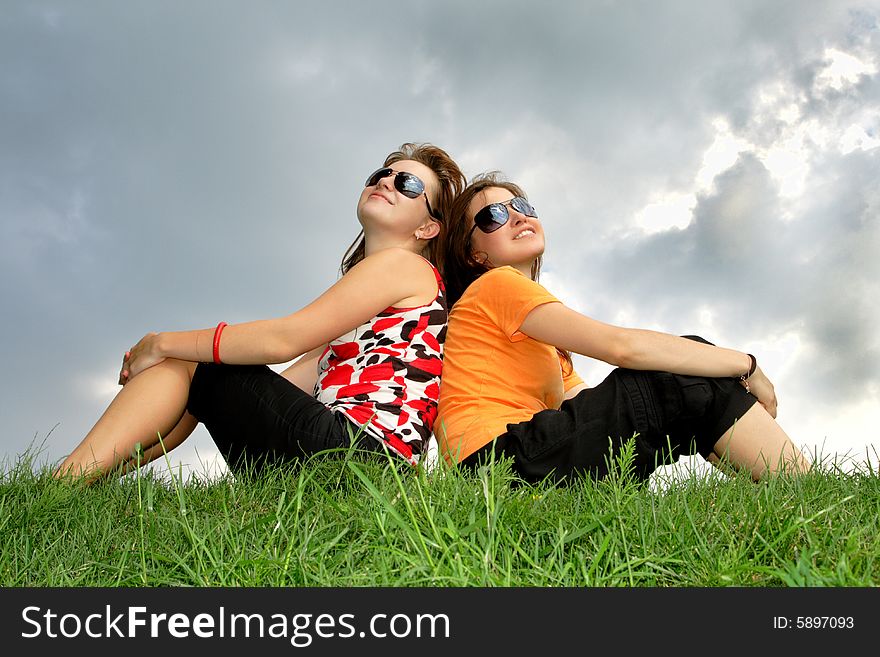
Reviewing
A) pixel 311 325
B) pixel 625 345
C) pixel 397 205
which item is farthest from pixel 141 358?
pixel 625 345

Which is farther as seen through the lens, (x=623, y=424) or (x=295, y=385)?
(x=295, y=385)

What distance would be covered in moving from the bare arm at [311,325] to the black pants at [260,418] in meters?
0.10

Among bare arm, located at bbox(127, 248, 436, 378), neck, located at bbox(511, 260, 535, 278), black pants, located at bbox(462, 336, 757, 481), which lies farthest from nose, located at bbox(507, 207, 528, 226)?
black pants, located at bbox(462, 336, 757, 481)

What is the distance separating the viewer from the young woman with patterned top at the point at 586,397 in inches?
132

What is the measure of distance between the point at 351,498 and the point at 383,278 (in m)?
1.32

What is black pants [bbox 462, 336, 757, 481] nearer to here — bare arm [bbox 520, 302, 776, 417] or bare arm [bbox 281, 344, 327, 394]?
bare arm [bbox 520, 302, 776, 417]

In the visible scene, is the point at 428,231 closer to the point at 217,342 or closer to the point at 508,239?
the point at 508,239

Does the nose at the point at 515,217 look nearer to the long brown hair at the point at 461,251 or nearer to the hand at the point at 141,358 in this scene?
the long brown hair at the point at 461,251

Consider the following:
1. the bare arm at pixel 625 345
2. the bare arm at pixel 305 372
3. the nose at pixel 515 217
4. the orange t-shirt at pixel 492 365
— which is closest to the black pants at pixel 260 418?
the orange t-shirt at pixel 492 365

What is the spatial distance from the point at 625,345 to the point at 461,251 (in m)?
1.37

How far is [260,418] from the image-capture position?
3.48 m

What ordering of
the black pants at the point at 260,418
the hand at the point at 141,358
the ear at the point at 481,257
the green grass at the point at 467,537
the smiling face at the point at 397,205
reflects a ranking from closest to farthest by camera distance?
1. the green grass at the point at 467,537
2. the black pants at the point at 260,418
3. the hand at the point at 141,358
4. the smiling face at the point at 397,205
5. the ear at the point at 481,257

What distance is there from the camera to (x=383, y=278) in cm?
363
